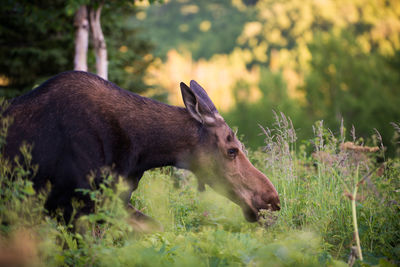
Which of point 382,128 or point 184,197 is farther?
point 382,128

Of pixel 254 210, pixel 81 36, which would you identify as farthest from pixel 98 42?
pixel 254 210

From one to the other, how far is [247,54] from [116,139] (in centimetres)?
4969

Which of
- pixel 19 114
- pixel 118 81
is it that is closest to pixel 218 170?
pixel 19 114

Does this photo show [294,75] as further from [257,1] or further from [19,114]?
[19,114]

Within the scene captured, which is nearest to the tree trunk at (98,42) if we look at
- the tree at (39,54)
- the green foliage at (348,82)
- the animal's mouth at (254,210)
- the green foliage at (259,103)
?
the tree at (39,54)

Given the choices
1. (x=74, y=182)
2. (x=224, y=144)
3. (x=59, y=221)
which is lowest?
(x=59, y=221)

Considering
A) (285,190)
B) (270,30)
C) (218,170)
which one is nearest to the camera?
(218,170)

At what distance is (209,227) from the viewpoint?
3.67 m

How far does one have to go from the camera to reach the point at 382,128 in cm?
2912

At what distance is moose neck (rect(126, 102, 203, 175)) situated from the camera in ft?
14.3

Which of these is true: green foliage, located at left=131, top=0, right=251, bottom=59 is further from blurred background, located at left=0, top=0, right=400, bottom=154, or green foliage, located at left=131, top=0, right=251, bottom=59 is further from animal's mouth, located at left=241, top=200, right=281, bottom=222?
animal's mouth, located at left=241, top=200, right=281, bottom=222

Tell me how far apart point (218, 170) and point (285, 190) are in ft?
4.52

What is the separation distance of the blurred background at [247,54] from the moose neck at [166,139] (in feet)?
4.92

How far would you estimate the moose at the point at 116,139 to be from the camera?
389cm
